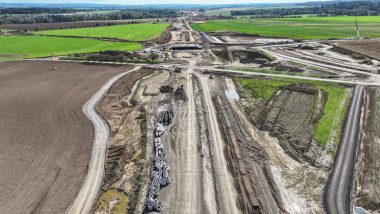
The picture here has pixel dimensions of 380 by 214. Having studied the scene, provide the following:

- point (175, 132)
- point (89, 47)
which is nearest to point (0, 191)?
point (175, 132)

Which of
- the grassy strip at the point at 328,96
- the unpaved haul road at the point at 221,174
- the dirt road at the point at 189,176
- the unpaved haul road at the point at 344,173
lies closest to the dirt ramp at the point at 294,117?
the grassy strip at the point at 328,96

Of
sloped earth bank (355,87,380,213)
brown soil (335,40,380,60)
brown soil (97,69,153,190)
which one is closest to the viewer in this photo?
sloped earth bank (355,87,380,213)

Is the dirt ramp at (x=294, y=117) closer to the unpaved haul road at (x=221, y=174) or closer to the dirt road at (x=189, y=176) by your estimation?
the unpaved haul road at (x=221, y=174)

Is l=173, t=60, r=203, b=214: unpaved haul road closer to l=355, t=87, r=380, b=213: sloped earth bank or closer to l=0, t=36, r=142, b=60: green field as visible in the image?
l=355, t=87, r=380, b=213: sloped earth bank

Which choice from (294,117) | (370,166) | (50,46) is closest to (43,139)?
(294,117)

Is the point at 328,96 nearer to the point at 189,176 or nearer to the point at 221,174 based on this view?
the point at 221,174

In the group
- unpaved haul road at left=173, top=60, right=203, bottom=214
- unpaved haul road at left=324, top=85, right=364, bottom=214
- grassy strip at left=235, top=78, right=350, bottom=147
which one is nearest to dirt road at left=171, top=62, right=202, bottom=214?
unpaved haul road at left=173, top=60, right=203, bottom=214
